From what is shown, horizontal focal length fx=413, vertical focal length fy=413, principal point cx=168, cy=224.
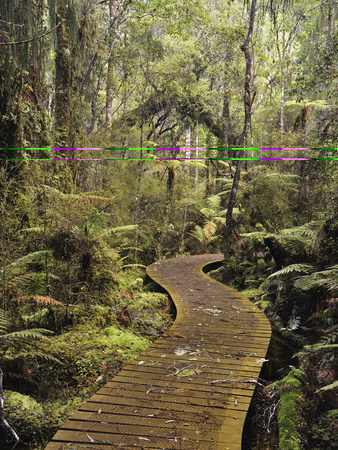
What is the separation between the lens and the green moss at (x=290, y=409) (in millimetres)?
3185

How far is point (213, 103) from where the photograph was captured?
17.9 m

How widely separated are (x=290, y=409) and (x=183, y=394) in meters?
0.94

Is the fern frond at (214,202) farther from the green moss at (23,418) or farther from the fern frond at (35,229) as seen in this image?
the green moss at (23,418)

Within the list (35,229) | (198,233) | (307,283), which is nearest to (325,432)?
(307,283)

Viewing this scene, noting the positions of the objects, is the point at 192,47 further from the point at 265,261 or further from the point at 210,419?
the point at 210,419

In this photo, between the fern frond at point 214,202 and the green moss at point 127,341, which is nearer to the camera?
the green moss at point 127,341

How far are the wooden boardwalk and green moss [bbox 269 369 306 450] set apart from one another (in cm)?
30

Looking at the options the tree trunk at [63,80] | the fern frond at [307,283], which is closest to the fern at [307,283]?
the fern frond at [307,283]

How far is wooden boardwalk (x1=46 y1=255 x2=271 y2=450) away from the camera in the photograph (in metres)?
2.82

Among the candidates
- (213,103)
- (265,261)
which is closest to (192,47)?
(213,103)

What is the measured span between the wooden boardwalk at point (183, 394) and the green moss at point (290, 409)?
0.30 m

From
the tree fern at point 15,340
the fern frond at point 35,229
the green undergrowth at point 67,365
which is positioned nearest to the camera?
the green undergrowth at point 67,365

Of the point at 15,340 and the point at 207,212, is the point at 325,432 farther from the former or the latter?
the point at 207,212

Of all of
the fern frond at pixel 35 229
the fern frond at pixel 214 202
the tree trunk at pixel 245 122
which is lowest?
the fern frond at pixel 214 202
